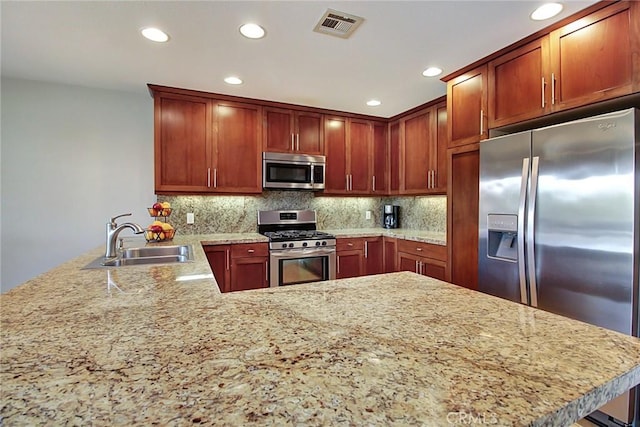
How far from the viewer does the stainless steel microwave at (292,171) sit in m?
3.34

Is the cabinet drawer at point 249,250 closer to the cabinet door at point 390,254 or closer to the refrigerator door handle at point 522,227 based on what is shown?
the cabinet door at point 390,254

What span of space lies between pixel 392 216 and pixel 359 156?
0.95m

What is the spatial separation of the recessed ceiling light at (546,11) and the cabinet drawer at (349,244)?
2393 millimetres

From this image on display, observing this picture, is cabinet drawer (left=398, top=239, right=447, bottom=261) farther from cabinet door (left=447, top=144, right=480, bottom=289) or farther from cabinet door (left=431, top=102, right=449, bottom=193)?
cabinet door (left=431, top=102, right=449, bottom=193)

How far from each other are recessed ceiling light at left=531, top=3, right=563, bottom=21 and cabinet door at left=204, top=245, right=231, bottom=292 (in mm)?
2878

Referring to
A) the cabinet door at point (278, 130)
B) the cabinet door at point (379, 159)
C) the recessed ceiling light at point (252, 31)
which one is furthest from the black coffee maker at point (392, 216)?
the recessed ceiling light at point (252, 31)

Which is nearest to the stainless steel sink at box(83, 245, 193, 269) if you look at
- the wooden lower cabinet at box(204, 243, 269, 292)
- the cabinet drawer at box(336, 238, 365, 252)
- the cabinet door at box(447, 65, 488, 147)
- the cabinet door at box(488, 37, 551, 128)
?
the wooden lower cabinet at box(204, 243, 269, 292)

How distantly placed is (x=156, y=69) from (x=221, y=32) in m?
0.91

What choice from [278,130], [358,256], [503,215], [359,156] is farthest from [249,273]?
[503,215]

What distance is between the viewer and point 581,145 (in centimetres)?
168

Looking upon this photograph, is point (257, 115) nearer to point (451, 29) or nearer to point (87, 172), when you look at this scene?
point (87, 172)

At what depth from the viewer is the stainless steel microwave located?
3.34 meters

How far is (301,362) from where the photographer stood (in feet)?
1.97

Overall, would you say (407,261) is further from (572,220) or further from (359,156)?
(572,220)
